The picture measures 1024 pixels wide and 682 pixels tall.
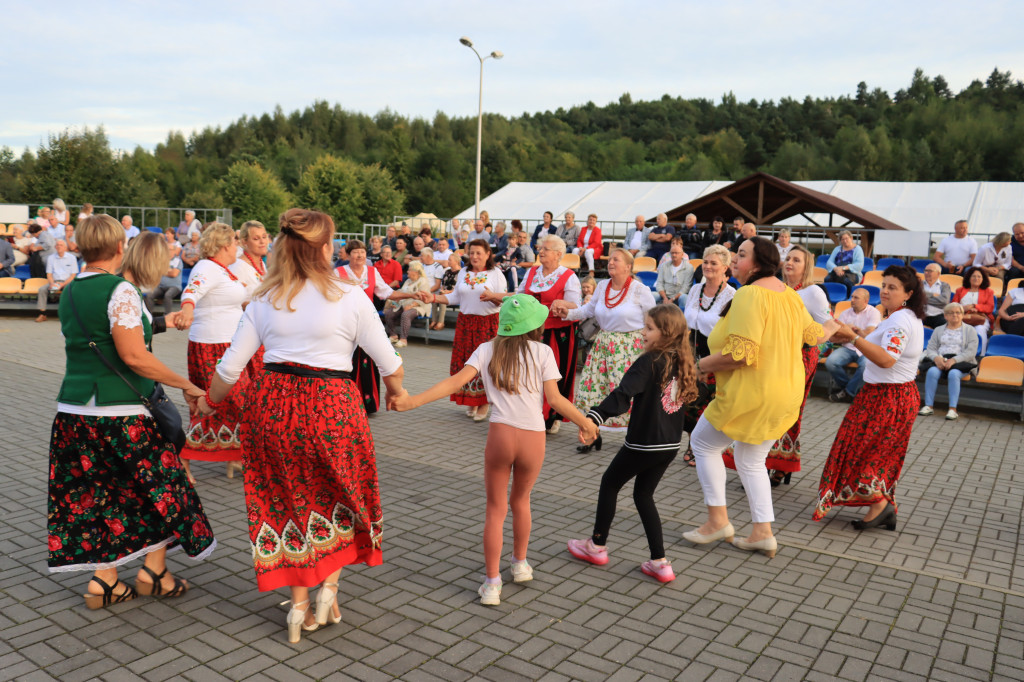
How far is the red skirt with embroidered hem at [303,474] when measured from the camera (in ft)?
11.1

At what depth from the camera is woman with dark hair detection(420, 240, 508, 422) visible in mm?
8242

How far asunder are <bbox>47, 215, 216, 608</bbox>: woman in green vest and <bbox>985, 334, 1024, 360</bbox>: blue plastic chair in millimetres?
10631

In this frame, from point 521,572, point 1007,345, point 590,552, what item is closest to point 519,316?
point 521,572

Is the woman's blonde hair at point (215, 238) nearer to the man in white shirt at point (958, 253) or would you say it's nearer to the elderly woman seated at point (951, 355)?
the elderly woman seated at point (951, 355)

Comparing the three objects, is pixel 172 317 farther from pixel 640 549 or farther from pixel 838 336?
pixel 838 336

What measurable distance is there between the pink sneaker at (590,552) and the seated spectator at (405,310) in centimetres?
994

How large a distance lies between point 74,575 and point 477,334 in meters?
4.72

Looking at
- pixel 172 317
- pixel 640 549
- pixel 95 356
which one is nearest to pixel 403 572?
pixel 640 549

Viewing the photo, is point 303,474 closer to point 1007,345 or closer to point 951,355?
point 951,355

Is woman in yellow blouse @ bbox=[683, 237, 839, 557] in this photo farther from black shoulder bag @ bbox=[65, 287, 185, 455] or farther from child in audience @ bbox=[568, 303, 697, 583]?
black shoulder bag @ bbox=[65, 287, 185, 455]

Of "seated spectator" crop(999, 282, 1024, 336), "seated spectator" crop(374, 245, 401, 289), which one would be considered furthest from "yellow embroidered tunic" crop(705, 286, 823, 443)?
"seated spectator" crop(374, 245, 401, 289)

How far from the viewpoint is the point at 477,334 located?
8320 mm

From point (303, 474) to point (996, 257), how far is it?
1380cm

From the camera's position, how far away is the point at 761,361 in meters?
4.65
